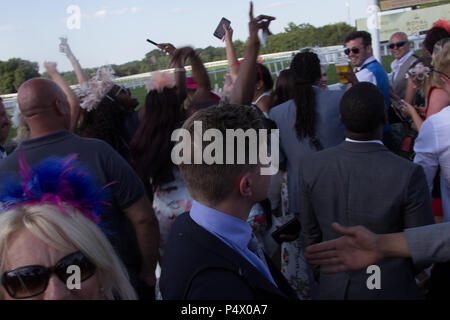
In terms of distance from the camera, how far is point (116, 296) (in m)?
1.57

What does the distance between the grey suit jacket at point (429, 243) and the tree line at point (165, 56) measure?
104 inches

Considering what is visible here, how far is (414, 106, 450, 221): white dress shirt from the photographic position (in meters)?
2.48

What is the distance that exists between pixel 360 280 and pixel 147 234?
1410 mm

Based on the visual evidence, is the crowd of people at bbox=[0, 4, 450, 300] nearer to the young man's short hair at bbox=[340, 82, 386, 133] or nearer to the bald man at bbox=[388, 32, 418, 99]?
the young man's short hair at bbox=[340, 82, 386, 133]

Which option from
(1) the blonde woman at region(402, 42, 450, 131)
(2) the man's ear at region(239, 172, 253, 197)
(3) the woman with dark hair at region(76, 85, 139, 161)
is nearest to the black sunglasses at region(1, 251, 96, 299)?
(2) the man's ear at region(239, 172, 253, 197)

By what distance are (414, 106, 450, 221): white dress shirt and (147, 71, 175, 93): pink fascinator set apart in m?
1.90

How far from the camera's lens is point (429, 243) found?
180 centimetres

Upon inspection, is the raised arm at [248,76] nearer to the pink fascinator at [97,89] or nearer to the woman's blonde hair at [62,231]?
the pink fascinator at [97,89]

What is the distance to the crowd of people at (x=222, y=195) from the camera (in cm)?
139

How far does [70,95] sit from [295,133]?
87.9 inches

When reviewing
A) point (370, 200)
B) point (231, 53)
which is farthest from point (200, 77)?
point (370, 200)

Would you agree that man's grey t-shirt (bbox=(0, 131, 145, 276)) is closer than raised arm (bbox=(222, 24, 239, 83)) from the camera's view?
Yes

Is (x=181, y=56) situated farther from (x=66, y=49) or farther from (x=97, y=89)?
(x=66, y=49)
